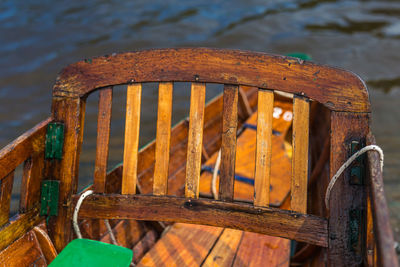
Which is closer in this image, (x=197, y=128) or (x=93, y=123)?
(x=197, y=128)

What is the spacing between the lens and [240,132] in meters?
4.12

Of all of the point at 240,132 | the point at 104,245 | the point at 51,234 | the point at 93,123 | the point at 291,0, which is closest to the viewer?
the point at 104,245

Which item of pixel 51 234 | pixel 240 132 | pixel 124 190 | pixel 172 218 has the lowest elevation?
pixel 51 234

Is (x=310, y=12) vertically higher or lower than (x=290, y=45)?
higher

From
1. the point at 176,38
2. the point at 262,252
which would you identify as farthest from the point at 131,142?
the point at 176,38

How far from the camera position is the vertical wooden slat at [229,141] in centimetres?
179

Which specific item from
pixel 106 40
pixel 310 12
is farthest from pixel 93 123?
pixel 310 12

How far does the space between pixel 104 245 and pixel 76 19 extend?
35.3ft

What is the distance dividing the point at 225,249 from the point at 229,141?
0.82m

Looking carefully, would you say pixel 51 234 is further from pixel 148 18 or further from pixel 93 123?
pixel 148 18

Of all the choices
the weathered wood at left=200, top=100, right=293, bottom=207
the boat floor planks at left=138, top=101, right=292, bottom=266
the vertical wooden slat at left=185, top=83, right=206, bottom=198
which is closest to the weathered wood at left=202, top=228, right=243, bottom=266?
the boat floor planks at left=138, top=101, right=292, bottom=266

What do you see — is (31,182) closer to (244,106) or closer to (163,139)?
(163,139)

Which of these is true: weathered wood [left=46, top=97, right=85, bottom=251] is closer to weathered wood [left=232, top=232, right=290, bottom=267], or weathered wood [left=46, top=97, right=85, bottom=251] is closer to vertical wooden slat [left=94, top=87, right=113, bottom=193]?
vertical wooden slat [left=94, top=87, right=113, bottom=193]

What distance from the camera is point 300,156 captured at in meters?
1.74
